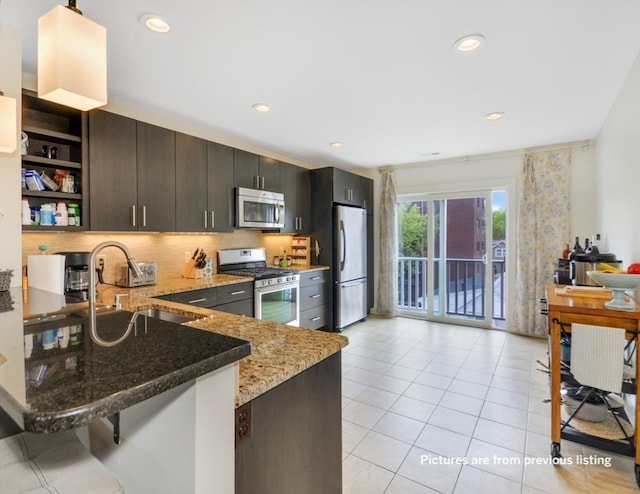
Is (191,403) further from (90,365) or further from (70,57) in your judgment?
(70,57)

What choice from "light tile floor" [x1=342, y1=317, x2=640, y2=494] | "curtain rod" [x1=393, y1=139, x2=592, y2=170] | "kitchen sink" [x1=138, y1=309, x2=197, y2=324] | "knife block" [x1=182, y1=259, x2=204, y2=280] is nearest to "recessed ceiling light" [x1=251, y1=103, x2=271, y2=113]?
"knife block" [x1=182, y1=259, x2=204, y2=280]

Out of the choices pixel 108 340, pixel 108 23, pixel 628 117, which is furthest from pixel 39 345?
pixel 628 117

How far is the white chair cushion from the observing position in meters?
0.80

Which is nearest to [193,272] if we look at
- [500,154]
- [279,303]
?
[279,303]

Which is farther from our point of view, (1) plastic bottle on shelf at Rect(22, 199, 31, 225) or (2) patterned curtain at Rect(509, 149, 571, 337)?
(2) patterned curtain at Rect(509, 149, 571, 337)

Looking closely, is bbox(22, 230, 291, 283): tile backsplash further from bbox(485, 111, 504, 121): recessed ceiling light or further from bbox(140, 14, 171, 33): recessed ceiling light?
bbox(485, 111, 504, 121): recessed ceiling light

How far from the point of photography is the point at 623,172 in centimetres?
258

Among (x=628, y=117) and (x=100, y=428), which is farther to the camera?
(x=628, y=117)

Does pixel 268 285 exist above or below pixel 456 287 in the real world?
above

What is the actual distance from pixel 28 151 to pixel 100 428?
235cm

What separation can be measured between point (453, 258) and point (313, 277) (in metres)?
2.23

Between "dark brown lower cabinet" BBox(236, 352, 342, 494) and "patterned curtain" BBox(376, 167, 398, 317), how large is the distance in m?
4.14

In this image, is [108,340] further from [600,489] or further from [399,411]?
[600,489]

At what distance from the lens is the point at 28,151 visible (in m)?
2.39
